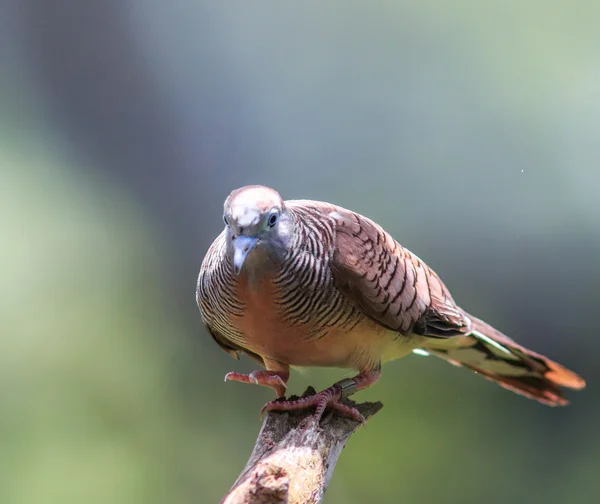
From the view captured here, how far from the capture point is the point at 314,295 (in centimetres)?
191

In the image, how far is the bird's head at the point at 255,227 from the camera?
1711mm

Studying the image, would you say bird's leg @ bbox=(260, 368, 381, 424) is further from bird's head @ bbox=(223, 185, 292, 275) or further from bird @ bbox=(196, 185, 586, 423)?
bird's head @ bbox=(223, 185, 292, 275)

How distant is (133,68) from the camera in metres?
3.22

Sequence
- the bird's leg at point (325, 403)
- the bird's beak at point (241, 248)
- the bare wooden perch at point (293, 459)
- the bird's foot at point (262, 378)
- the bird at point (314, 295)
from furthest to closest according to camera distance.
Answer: the bird's foot at point (262, 378) < the bird's leg at point (325, 403) < the bird at point (314, 295) < the bird's beak at point (241, 248) < the bare wooden perch at point (293, 459)

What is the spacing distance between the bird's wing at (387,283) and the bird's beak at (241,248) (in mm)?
356

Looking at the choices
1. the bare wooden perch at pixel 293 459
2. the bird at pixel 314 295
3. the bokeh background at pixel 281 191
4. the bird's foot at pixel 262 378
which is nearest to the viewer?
the bare wooden perch at pixel 293 459

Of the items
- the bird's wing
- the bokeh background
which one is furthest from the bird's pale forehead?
the bokeh background

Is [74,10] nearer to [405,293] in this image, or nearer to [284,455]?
[405,293]

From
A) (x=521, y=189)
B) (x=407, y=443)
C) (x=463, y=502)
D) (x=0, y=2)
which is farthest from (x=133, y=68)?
(x=463, y=502)

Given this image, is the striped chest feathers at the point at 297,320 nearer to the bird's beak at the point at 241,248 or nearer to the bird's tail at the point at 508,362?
the bird's beak at the point at 241,248

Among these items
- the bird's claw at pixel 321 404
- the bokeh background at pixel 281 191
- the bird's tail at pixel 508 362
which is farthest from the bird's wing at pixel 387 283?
the bokeh background at pixel 281 191

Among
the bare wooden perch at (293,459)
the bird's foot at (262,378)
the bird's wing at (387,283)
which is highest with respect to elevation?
the bird's wing at (387,283)

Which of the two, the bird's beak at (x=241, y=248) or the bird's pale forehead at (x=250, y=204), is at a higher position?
the bird's pale forehead at (x=250, y=204)

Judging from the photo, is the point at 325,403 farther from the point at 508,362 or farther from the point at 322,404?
the point at 508,362
